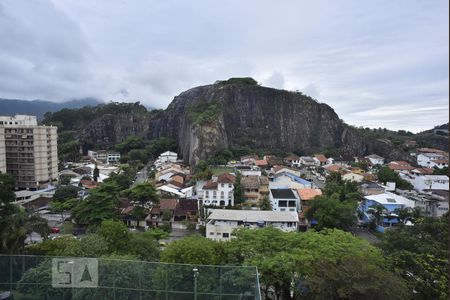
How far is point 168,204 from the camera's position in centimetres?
2234

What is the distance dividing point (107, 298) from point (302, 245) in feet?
19.8

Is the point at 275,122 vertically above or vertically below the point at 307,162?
above

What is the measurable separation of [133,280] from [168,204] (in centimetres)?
1472

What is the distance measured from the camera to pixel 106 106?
73.1 meters

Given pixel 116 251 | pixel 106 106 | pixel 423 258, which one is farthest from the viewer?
pixel 106 106

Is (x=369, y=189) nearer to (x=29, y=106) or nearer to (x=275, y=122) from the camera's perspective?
(x=275, y=122)

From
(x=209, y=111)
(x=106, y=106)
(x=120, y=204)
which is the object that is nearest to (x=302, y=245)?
(x=120, y=204)

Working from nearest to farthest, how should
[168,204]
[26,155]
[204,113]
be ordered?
[168,204], [26,155], [204,113]

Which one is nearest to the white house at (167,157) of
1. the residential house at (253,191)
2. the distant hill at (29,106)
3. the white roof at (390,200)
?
the residential house at (253,191)

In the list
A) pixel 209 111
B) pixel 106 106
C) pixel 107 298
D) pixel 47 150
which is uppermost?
pixel 106 106

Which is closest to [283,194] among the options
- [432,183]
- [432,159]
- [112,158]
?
[432,183]

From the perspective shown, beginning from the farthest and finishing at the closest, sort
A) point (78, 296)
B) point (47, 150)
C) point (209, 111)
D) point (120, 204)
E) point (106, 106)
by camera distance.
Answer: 1. point (106, 106)
2. point (209, 111)
3. point (47, 150)
4. point (120, 204)
5. point (78, 296)

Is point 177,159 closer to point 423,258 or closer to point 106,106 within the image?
point 106,106

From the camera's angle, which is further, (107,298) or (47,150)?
(47,150)
